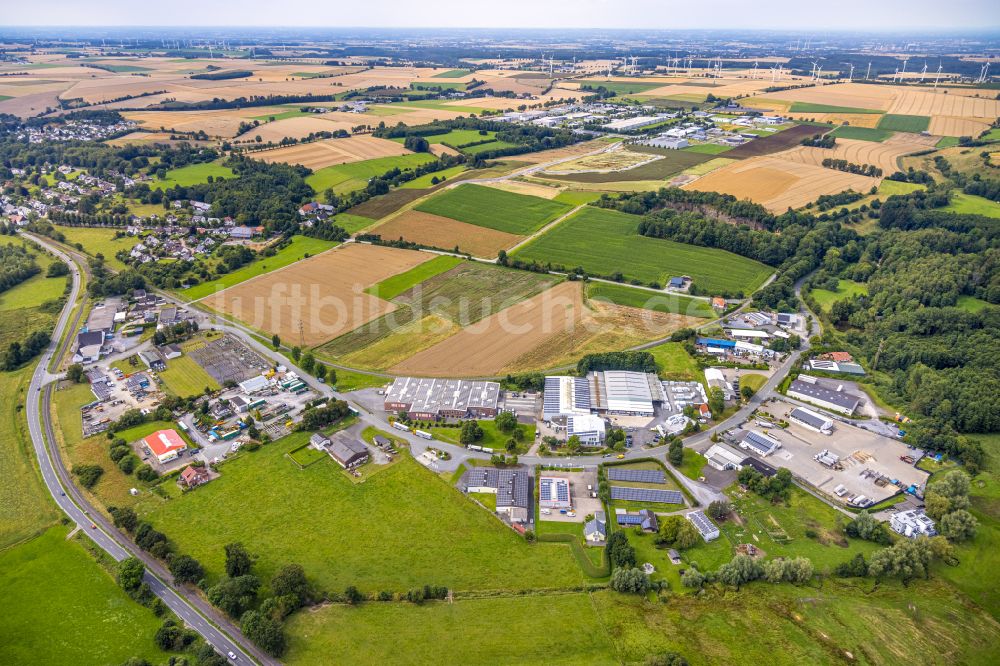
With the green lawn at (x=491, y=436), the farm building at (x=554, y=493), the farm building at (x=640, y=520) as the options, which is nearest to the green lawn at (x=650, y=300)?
the green lawn at (x=491, y=436)

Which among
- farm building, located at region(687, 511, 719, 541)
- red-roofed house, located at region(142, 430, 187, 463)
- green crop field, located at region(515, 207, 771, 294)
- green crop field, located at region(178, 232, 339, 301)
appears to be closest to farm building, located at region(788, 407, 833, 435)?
farm building, located at region(687, 511, 719, 541)

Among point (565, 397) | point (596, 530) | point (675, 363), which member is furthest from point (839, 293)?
point (596, 530)

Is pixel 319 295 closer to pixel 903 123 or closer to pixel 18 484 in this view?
pixel 18 484

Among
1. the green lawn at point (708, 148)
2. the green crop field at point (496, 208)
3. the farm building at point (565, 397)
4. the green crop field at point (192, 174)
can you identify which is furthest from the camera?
the green lawn at point (708, 148)

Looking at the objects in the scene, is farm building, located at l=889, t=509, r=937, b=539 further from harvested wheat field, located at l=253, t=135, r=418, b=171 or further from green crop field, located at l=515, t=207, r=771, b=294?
harvested wheat field, located at l=253, t=135, r=418, b=171

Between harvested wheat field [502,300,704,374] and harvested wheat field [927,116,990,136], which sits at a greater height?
harvested wheat field [927,116,990,136]

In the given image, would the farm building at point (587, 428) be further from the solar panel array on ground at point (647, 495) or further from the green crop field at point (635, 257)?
the green crop field at point (635, 257)
